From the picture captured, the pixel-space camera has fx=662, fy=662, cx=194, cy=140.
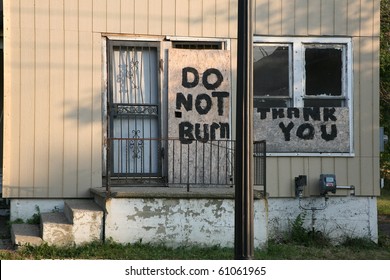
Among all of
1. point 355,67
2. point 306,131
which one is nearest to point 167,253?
point 306,131

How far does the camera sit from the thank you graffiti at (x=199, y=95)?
995 cm

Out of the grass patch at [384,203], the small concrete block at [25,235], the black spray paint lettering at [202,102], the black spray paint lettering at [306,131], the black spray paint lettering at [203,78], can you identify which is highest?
the black spray paint lettering at [203,78]

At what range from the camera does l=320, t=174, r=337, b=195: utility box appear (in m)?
10.0

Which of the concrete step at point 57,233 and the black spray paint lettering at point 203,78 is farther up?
the black spray paint lettering at point 203,78

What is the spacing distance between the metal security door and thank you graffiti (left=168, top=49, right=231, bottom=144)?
31 cm

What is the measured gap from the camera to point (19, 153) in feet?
31.4

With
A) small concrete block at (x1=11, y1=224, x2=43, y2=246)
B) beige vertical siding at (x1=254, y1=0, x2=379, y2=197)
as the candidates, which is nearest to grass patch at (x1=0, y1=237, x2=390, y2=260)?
small concrete block at (x1=11, y1=224, x2=43, y2=246)

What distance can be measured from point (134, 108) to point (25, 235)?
259 cm

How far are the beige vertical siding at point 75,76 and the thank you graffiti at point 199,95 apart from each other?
1.02 feet

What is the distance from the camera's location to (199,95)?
32.9 feet

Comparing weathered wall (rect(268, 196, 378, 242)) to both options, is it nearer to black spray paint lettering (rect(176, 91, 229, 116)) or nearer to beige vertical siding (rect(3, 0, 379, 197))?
beige vertical siding (rect(3, 0, 379, 197))

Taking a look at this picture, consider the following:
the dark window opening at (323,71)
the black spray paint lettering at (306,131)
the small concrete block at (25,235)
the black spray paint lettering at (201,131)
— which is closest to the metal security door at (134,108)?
the black spray paint lettering at (201,131)

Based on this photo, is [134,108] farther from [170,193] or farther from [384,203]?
[384,203]

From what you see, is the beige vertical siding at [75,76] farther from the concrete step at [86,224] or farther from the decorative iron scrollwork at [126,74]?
the concrete step at [86,224]
